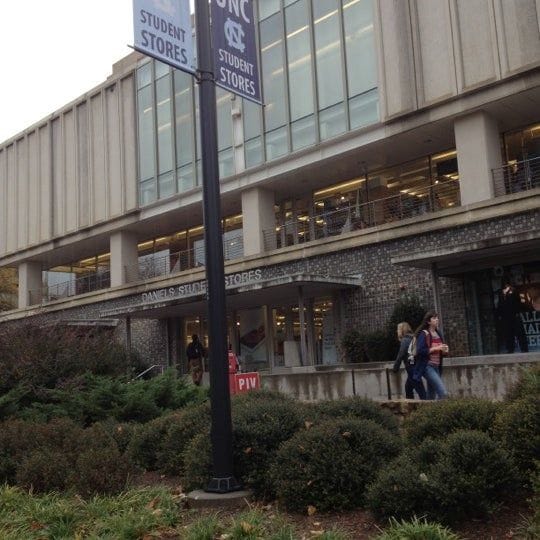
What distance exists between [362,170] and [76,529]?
2035 centimetres

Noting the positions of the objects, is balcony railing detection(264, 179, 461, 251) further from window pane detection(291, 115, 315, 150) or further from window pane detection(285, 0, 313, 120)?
window pane detection(285, 0, 313, 120)

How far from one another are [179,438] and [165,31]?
456 cm

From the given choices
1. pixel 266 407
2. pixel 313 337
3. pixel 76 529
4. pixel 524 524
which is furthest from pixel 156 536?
pixel 313 337

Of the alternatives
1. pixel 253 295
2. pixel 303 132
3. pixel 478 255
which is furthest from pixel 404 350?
pixel 303 132

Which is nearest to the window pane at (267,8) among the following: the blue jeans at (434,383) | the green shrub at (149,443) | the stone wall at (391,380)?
the stone wall at (391,380)

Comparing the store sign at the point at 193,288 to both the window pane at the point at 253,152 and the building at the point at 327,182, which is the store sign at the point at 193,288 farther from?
the window pane at the point at 253,152

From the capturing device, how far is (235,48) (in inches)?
301

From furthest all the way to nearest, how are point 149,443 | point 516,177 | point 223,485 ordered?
point 516,177 < point 149,443 < point 223,485

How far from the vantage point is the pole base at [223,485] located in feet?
20.5

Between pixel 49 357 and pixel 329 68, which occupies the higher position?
pixel 329 68

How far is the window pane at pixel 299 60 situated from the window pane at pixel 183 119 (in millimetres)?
5578

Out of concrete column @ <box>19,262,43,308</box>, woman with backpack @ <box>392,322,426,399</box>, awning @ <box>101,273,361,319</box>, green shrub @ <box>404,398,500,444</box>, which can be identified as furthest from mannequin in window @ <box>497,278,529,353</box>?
concrete column @ <box>19,262,43,308</box>

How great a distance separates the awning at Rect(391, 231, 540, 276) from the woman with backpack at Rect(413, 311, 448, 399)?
6.02m

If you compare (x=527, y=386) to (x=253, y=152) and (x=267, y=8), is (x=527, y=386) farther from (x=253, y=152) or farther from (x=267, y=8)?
(x=267, y=8)
